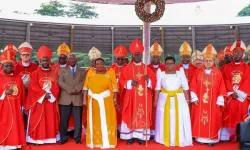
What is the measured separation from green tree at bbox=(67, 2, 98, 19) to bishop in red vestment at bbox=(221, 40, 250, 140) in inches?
1084

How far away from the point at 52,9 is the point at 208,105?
26.7 m

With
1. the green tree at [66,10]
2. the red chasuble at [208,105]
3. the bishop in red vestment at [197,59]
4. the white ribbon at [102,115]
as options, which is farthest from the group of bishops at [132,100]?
the green tree at [66,10]

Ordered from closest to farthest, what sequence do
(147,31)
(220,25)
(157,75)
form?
(157,75), (147,31), (220,25)

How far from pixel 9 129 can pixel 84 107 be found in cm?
168

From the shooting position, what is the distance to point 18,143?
5.53 metres

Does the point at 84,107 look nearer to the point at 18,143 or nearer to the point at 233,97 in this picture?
the point at 18,143

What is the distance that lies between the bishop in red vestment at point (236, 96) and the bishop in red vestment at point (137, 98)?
5.68ft

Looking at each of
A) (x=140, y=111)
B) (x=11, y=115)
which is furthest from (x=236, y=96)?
(x=11, y=115)

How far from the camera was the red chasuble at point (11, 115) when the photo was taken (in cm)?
545

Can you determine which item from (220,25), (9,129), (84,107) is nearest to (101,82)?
(84,107)

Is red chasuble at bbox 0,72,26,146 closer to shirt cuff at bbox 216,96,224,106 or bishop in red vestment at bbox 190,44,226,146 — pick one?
bishop in red vestment at bbox 190,44,226,146

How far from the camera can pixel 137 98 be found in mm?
6273

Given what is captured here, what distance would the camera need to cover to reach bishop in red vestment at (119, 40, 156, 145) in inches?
243

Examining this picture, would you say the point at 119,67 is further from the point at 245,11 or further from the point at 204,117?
the point at 245,11
